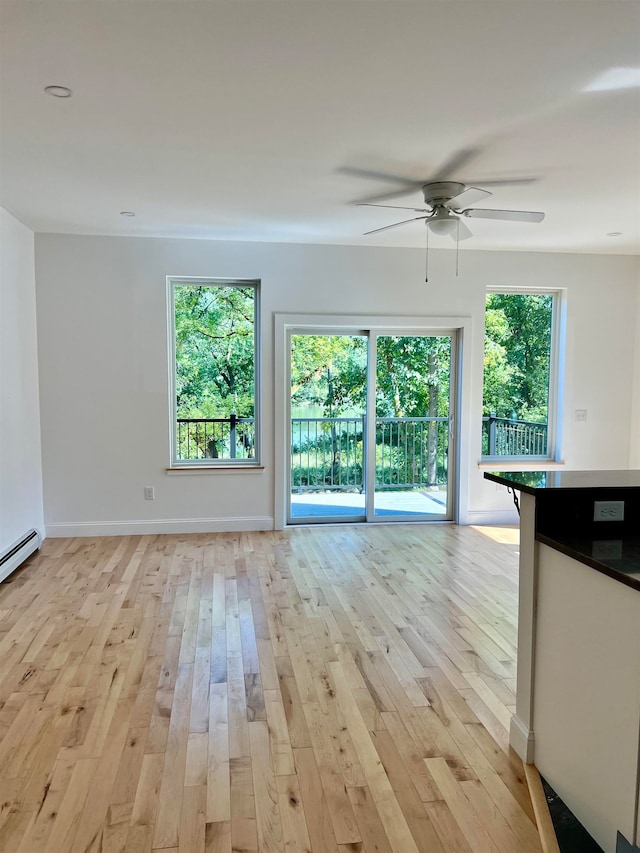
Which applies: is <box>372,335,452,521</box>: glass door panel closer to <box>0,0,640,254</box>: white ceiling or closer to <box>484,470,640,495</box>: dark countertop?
<box>0,0,640,254</box>: white ceiling

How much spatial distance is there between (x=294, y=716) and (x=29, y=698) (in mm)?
1181

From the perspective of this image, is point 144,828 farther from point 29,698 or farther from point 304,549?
point 304,549

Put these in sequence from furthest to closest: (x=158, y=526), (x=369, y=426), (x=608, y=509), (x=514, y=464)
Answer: (x=514, y=464), (x=369, y=426), (x=158, y=526), (x=608, y=509)

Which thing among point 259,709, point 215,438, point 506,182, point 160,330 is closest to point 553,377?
point 506,182

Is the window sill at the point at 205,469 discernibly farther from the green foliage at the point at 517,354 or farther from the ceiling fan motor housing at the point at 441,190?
the ceiling fan motor housing at the point at 441,190

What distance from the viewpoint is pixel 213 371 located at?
5246 mm

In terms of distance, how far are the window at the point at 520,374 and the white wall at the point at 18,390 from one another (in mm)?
4171

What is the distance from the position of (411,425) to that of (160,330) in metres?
2.53

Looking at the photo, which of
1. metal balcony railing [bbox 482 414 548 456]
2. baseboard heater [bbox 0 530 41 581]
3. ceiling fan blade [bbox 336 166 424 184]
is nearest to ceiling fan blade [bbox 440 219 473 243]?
ceiling fan blade [bbox 336 166 424 184]

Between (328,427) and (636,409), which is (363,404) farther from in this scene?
(636,409)

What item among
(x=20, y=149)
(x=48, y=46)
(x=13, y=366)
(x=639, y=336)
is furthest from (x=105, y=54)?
(x=639, y=336)

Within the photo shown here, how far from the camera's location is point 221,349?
17.2 feet

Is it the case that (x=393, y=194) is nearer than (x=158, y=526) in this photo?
Yes

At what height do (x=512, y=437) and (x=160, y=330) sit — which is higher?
(x=160, y=330)
